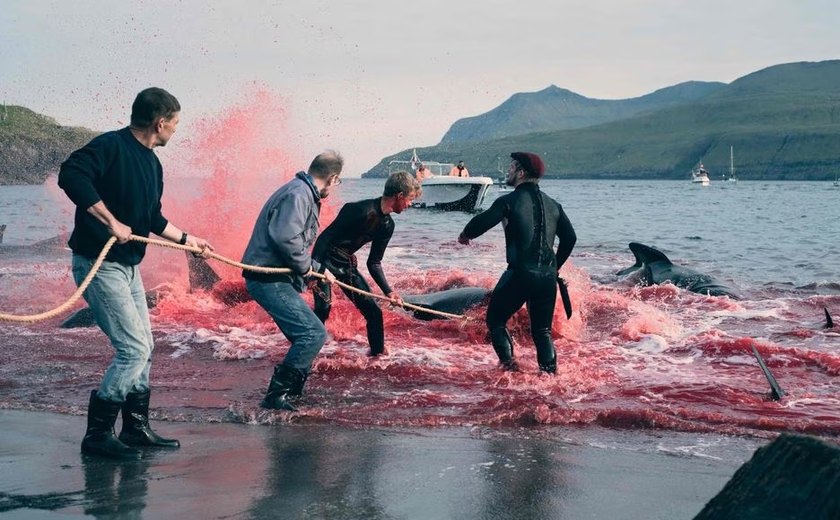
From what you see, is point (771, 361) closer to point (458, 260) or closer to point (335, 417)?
point (335, 417)

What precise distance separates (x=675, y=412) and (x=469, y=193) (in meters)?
43.4

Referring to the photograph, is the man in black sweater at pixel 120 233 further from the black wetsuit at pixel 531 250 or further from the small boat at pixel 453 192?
the small boat at pixel 453 192

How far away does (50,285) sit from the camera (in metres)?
18.3

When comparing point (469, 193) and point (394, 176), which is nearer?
point (394, 176)

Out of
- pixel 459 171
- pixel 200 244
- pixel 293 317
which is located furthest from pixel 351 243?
pixel 459 171

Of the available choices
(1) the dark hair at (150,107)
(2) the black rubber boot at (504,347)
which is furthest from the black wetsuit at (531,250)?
(1) the dark hair at (150,107)

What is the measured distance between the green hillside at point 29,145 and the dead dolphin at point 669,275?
14116cm

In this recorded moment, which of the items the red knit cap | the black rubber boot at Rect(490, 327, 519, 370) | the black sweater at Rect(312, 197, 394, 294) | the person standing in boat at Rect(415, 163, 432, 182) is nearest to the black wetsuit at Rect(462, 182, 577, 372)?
the red knit cap

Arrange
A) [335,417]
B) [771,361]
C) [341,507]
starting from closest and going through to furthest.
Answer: [341,507], [335,417], [771,361]

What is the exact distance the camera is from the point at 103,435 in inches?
218

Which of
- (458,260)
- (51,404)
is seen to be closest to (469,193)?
(458,260)

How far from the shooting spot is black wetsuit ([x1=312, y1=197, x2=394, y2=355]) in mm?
8695

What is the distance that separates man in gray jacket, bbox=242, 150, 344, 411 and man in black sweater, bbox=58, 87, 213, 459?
1170mm

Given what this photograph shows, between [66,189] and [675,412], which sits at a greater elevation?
[66,189]
